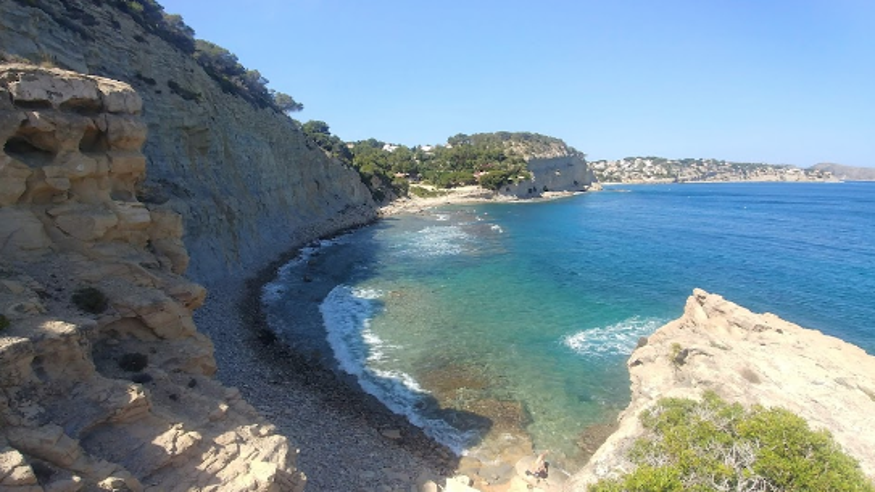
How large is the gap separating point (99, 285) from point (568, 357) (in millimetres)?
20130

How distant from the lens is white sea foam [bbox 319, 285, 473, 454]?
18703 mm

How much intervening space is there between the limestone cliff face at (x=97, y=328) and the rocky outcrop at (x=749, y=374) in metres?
8.88

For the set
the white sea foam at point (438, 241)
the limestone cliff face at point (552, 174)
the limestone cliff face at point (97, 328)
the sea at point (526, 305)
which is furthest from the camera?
the limestone cliff face at point (552, 174)

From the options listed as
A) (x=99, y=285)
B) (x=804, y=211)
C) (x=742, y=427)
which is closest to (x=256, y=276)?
(x=99, y=285)

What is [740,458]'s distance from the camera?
9609 mm

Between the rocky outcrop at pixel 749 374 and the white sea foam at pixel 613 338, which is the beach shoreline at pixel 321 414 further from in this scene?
the white sea foam at pixel 613 338

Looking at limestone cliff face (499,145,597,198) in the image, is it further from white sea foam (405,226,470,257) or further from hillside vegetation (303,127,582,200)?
white sea foam (405,226,470,257)

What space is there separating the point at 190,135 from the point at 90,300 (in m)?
27.4

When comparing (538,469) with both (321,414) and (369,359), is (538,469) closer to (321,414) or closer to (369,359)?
(321,414)

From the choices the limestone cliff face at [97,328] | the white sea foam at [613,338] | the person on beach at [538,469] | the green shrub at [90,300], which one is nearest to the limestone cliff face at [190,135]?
the limestone cliff face at [97,328]

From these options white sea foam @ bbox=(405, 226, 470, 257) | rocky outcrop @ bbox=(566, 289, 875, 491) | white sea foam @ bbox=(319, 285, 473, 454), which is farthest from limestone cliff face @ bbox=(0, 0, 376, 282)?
rocky outcrop @ bbox=(566, 289, 875, 491)

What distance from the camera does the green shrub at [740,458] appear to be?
8.91m

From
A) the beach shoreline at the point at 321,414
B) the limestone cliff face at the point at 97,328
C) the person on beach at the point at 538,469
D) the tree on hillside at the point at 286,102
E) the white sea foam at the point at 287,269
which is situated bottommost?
the person on beach at the point at 538,469

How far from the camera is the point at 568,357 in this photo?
79.9 feet
